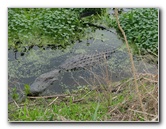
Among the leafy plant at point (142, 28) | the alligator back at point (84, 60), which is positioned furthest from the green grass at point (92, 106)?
the leafy plant at point (142, 28)

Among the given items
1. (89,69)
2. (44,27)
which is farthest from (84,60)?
(44,27)

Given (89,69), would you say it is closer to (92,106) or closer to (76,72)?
(76,72)

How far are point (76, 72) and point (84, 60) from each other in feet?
0.34

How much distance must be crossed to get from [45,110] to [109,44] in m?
0.64

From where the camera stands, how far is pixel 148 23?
3184 mm

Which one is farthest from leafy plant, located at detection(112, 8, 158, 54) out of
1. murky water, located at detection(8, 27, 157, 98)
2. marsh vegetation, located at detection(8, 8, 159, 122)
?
murky water, located at detection(8, 27, 157, 98)

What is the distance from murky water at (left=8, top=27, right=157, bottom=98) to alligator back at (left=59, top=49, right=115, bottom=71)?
0.03 meters

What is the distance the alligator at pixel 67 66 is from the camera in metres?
2.93

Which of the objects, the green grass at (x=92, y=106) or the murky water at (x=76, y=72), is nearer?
the green grass at (x=92, y=106)

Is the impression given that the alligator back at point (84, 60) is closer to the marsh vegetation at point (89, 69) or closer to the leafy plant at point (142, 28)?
the marsh vegetation at point (89, 69)

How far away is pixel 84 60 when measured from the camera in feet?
10.2
